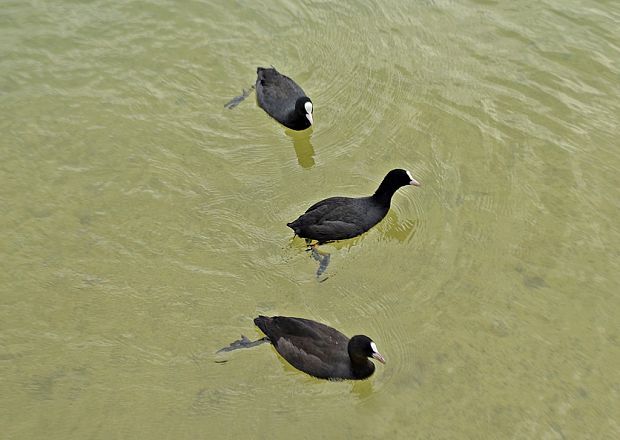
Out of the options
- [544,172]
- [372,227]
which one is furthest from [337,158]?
[544,172]

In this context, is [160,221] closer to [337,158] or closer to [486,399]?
[337,158]

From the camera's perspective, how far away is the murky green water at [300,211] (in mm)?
8320

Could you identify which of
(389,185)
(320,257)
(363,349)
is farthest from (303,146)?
(363,349)

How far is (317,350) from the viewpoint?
845cm

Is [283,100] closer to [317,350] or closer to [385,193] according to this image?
[385,193]

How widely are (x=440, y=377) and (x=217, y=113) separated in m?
6.13

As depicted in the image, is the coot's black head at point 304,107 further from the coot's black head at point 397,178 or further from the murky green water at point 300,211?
the coot's black head at point 397,178

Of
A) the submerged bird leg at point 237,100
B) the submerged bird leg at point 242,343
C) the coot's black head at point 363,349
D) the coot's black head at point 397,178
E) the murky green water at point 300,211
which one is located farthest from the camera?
the submerged bird leg at point 237,100

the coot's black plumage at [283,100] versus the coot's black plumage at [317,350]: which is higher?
the coot's black plumage at [283,100]

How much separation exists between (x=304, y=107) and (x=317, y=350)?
4649 millimetres

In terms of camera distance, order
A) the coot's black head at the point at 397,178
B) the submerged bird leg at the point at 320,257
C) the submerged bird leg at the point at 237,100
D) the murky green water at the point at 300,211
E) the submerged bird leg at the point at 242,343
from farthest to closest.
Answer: the submerged bird leg at the point at 237,100, the coot's black head at the point at 397,178, the submerged bird leg at the point at 320,257, the submerged bird leg at the point at 242,343, the murky green water at the point at 300,211

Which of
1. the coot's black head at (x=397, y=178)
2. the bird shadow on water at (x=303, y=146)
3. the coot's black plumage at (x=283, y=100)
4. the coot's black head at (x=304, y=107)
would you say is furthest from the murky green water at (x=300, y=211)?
the coot's black head at (x=397, y=178)

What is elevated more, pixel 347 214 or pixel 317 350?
pixel 347 214

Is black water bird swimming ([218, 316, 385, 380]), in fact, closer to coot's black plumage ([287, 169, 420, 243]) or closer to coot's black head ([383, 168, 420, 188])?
coot's black plumage ([287, 169, 420, 243])
